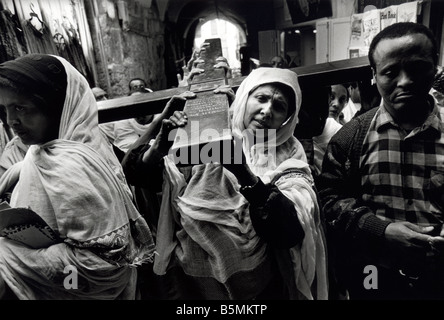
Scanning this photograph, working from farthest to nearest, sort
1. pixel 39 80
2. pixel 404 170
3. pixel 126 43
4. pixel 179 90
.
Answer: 1. pixel 126 43
2. pixel 179 90
3. pixel 404 170
4. pixel 39 80

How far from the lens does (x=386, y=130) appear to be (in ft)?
3.16

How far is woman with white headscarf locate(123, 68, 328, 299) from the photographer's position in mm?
969

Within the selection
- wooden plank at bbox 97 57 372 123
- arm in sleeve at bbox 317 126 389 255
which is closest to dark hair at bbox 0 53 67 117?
wooden plank at bbox 97 57 372 123

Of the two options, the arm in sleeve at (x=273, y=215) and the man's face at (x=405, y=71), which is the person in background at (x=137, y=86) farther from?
the man's face at (x=405, y=71)

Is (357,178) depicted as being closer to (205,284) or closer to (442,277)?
(442,277)

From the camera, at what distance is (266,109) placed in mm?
977

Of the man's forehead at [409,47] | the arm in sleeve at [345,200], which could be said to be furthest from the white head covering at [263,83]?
the man's forehead at [409,47]

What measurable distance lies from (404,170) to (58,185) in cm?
94

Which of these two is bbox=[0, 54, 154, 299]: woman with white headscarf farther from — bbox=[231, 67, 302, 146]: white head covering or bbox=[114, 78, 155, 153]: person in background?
bbox=[231, 67, 302, 146]: white head covering

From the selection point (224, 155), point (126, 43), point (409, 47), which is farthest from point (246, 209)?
point (126, 43)

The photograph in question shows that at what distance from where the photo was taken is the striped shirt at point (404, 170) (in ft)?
3.05

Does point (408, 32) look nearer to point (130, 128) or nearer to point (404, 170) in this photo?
point (404, 170)

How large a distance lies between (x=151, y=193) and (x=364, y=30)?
0.87 metres
